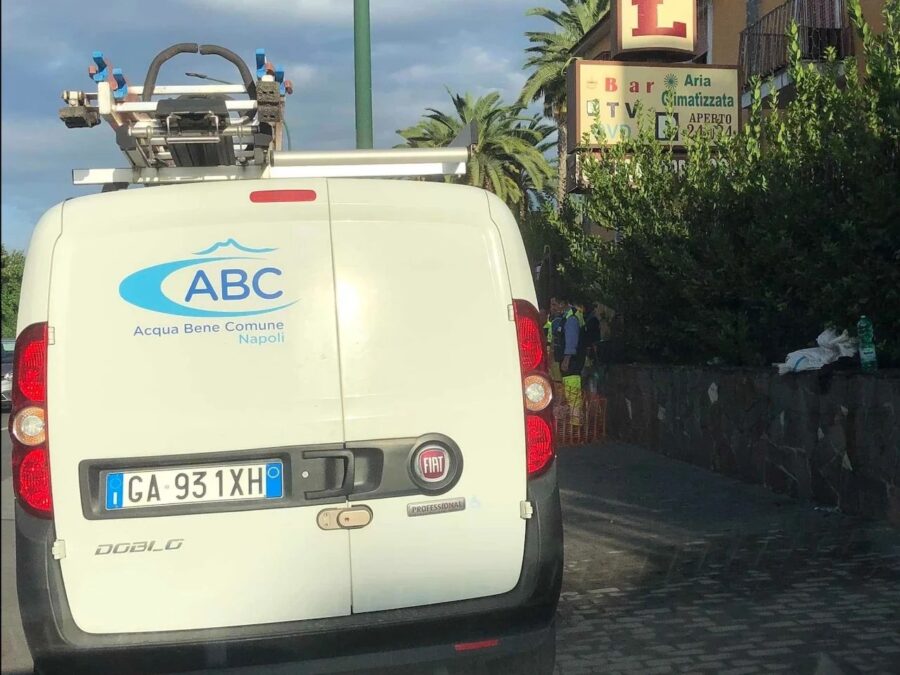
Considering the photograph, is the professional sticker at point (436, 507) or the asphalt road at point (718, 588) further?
the asphalt road at point (718, 588)

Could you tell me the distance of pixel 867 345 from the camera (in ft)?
27.8

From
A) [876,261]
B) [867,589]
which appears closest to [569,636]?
[867,589]

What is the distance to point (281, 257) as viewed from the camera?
396 cm

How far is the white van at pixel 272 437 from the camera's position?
3814 millimetres

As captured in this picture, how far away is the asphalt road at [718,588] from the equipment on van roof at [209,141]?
1759mm

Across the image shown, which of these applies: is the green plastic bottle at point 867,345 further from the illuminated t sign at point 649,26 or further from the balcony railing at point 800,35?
the illuminated t sign at point 649,26

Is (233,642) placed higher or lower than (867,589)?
higher

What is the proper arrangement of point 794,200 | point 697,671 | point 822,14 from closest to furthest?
point 697,671 → point 794,200 → point 822,14

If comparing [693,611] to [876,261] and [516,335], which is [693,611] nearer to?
[516,335]

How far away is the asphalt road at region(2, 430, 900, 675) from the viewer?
16.5 ft

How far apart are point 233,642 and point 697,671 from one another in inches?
82.3

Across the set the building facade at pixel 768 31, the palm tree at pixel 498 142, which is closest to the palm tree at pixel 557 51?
the palm tree at pixel 498 142

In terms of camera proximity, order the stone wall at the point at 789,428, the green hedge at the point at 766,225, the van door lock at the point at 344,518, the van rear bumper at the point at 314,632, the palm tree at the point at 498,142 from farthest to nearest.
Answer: the palm tree at the point at 498,142, the green hedge at the point at 766,225, the stone wall at the point at 789,428, the van door lock at the point at 344,518, the van rear bumper at the point at 314,632

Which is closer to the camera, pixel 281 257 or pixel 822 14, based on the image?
pixel 281 257
